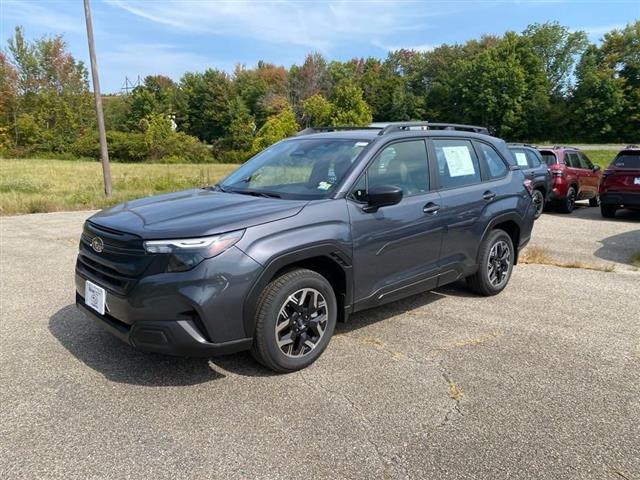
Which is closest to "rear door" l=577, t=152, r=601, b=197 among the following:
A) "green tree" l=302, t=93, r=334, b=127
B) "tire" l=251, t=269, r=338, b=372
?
"tire" l=251, t=269, r=338, b=372

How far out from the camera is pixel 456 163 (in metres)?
4.88

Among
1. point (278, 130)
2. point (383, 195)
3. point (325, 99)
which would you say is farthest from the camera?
point (325, 99)

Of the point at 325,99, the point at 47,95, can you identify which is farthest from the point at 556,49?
the point at 47,95

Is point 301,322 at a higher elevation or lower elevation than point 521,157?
lower

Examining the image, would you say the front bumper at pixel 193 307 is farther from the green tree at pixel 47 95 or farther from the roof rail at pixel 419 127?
the green tree at pixel 47 95

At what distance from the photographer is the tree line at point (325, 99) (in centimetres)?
5344

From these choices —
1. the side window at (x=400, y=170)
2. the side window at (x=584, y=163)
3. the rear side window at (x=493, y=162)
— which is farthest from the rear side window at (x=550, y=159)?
the side window at (x=400, y=170)

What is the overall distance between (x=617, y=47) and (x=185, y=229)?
71.0m

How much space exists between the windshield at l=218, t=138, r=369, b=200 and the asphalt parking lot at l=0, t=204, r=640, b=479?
1314mm

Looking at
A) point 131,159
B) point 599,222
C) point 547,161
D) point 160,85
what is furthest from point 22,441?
point 160,85

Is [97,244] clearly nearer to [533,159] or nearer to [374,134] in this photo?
[374,134]

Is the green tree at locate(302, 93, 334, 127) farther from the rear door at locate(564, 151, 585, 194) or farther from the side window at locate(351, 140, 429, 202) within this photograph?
the side window at locate(351, 140, 429, 202)

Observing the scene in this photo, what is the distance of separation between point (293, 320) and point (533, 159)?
380 inches

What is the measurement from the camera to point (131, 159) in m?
55.1
